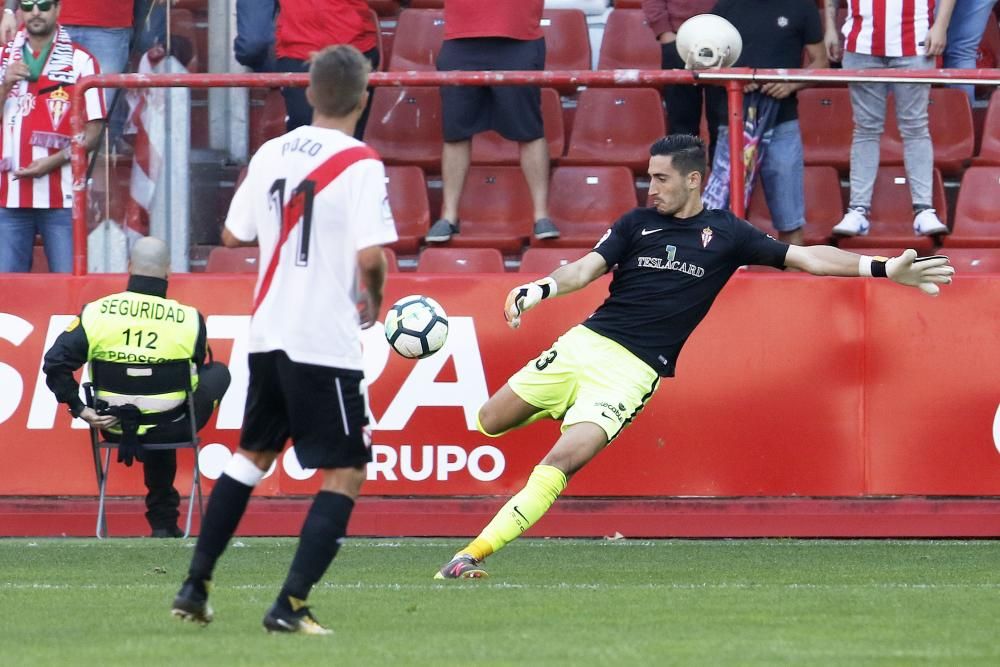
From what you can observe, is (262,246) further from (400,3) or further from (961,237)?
(400,3)

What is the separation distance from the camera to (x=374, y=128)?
10750mm

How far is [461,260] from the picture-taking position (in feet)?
35.1

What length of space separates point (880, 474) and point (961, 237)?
5.05ft

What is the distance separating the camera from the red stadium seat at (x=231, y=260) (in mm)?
10281

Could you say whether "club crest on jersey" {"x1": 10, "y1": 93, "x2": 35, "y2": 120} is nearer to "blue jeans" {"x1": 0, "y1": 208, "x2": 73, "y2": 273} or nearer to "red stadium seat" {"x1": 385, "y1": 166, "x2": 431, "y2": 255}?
"blue jeans" {"x1": 0, "y1": 208, "x2": 73, "y2": 273}

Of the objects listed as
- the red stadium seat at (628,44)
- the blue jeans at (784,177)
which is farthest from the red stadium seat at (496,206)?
the red stadium seat at (628,44)

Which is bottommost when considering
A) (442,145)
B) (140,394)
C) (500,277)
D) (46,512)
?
(46,512)

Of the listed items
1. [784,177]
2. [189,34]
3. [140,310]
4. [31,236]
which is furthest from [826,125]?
[31,236]

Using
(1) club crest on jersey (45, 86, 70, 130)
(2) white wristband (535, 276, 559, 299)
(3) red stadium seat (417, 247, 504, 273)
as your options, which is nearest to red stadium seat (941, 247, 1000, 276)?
(3) red stadium seat (417, 247, 504, 273)

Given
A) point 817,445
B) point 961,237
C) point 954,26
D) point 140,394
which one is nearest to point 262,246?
point 140,394

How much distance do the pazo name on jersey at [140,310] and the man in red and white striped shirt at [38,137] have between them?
2.62 feet

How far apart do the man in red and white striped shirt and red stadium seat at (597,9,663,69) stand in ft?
12.0

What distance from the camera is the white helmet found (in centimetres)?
1042

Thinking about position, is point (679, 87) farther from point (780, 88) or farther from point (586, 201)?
point (586, 201)
